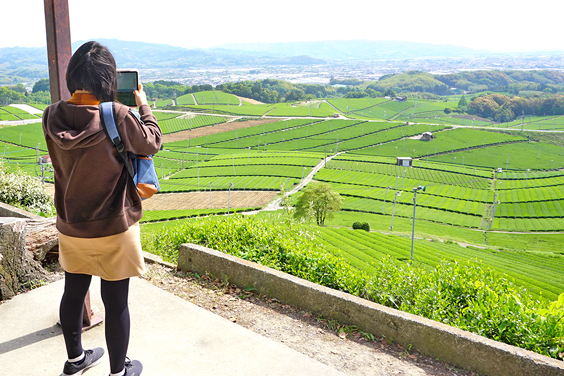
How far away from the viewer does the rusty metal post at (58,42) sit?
298 cm

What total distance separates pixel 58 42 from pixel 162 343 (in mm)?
2294

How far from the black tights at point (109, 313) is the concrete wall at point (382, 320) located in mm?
1884

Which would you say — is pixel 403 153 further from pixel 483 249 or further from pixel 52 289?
pixel 52 289

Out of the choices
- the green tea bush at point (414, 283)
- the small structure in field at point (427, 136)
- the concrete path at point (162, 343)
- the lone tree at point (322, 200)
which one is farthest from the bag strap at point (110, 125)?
the small structure in field at point (427, 136)

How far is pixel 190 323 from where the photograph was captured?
139 inches

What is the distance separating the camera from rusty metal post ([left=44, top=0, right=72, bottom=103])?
298 centimetres

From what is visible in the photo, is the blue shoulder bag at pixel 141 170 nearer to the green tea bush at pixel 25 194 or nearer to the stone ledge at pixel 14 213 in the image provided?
the stone ledge at pixel 14 213

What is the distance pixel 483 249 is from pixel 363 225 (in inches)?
458

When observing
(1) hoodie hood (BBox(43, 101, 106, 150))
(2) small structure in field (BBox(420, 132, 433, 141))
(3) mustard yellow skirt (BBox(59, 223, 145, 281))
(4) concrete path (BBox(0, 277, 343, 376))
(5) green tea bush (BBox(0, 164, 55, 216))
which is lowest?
(2) small structure in field (BBox(420, 132, 433, 141))

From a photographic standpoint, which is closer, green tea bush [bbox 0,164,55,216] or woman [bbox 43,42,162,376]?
woman [bbox 43,42,162,376]

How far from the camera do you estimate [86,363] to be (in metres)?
2.81

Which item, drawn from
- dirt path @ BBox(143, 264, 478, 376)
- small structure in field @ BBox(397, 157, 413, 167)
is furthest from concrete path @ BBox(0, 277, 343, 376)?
small structure in field @ BBox(397, 157, 413, 167)

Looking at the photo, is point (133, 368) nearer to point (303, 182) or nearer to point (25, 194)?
point (25, 194)

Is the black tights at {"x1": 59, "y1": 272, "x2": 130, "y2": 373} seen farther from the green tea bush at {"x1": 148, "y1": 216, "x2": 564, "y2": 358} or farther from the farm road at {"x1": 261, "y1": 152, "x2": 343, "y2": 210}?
the farm road at {"x1": 261, "y1": 152, "x2": 343, "y2": 210}
